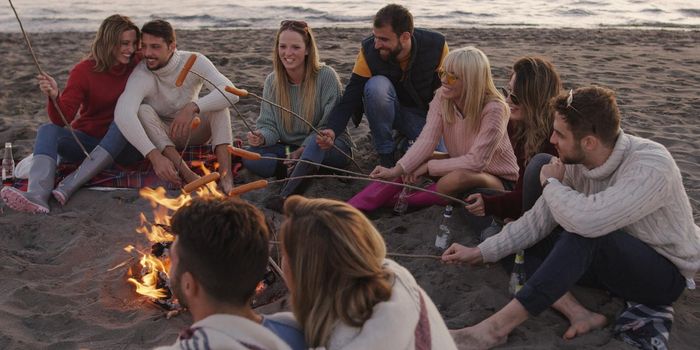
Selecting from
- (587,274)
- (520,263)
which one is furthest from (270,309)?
(587,274)

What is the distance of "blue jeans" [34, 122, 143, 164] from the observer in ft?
17.1

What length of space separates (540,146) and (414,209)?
1.09m

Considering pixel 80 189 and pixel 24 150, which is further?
pixel 24 150

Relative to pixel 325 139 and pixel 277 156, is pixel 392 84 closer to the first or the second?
pixel 325 139

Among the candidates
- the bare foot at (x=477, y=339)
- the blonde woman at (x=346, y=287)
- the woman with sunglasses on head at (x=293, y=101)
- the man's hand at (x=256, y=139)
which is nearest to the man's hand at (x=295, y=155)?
the woman with sunglasses on head at (x=293, y=101)

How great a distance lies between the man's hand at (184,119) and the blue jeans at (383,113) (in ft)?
3.97

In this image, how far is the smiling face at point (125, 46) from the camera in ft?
16.6

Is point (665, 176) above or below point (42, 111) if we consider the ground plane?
above

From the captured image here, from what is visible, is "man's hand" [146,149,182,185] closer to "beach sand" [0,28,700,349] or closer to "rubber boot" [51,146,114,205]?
"beach sand" [0,28,700,349]

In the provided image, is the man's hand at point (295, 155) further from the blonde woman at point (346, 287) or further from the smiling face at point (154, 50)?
the blonde woman at point (346, 287)

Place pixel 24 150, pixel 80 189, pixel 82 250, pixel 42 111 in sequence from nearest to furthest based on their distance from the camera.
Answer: pixel 82 250 → pixel 80 189 → pixel 24 150 → pixel 42 111

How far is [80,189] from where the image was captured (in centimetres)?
528

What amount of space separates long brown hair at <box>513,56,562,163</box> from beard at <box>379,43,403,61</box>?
1.29 m

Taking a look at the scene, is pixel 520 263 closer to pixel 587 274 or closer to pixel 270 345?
pixel 587 274
